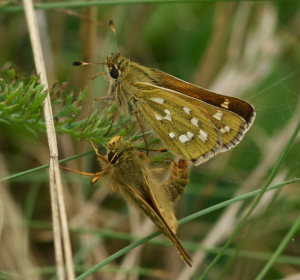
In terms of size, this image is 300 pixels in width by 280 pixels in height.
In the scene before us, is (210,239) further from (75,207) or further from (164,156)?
(164,156)

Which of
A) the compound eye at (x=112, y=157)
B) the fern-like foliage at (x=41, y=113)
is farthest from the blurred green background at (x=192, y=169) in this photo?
the fern-like foliage at (x=41, y=113)

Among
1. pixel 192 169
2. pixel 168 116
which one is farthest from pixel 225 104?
pixel 192 169

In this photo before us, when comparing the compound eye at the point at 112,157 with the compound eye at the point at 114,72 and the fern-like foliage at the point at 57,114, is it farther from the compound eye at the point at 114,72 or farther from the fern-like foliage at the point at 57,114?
the compound eye at the point at 114,72

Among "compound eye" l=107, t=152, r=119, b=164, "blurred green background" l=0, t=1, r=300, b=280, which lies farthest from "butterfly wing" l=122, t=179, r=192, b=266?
"blurred green background" l=0, t=1, r=300, b=280

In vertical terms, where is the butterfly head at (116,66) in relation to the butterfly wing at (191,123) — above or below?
above

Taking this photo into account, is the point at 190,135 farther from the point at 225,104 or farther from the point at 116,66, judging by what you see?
the point at 116,66
